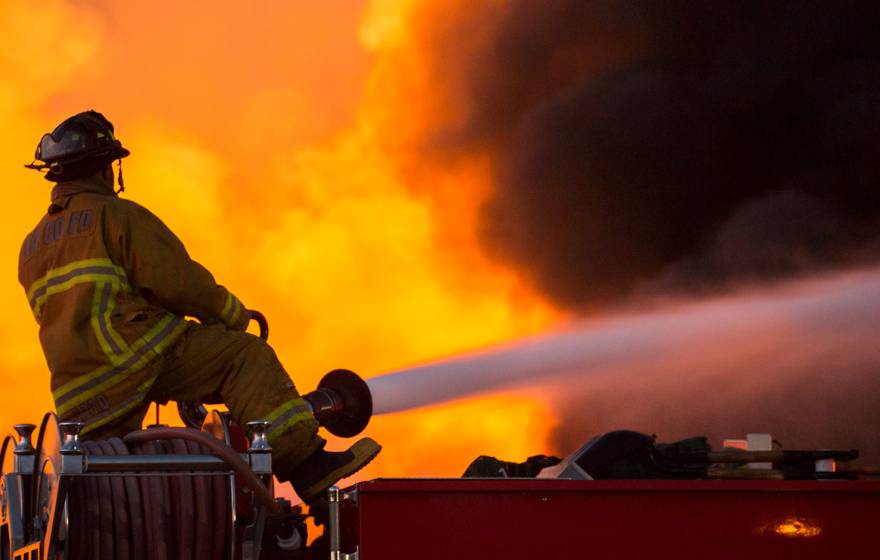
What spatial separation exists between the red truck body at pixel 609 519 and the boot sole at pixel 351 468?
31.7 inches

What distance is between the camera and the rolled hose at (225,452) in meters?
3.68

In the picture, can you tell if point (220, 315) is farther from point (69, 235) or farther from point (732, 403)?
point (732, 403)

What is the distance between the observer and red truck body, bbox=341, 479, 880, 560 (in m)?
3.48

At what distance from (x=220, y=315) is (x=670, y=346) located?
110 inches

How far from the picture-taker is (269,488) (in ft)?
12.6

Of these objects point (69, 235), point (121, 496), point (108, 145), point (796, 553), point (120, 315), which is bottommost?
point (796, 553)

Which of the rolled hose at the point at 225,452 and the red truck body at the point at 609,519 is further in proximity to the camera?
the rolled hose at the point at 225,452

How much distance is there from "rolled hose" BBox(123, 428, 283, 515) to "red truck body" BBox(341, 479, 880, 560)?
1.09ft

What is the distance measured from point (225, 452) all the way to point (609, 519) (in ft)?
3.72

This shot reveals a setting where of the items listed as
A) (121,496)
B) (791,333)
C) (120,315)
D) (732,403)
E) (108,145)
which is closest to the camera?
(121,496)

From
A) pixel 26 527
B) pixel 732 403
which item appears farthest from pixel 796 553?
pixel 732 403

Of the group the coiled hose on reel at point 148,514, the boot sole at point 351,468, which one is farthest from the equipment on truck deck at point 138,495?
the boot sole at point 351,468

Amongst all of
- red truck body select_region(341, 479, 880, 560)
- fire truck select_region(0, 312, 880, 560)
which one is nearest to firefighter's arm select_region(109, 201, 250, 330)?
fire truck select_region(0, 312, 880, 560)

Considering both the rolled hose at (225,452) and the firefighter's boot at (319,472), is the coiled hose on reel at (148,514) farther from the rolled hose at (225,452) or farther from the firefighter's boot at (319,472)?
the firefighter's boot at (319,472)
